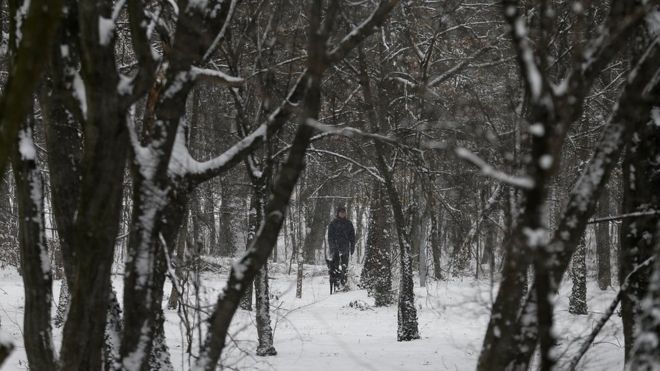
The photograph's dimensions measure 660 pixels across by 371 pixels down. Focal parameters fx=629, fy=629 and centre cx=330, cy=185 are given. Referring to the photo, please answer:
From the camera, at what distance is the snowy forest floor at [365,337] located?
5.46 m

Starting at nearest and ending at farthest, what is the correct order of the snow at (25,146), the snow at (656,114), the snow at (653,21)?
the snow at (25,146) < the snow at (653,21) < the snow at (656,114)

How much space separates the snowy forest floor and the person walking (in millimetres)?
1043

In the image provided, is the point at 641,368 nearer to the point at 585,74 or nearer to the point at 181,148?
the point at 585,74

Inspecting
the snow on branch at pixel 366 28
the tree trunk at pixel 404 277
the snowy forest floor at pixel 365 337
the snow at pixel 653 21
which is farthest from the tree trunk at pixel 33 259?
the tree trunk at pixel 404 277

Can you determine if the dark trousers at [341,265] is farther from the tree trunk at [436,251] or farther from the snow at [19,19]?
the snow at [19,19]

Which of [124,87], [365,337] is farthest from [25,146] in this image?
[365,337]

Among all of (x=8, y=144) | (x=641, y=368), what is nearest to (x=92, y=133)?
(x=8, y=144)

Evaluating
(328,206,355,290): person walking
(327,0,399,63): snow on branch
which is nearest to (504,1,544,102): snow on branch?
(327,0,399,63): snow on branch

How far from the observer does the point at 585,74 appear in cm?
240

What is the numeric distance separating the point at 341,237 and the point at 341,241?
10 cm

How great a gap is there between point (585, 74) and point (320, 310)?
9.94 meters

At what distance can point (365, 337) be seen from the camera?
354 inches

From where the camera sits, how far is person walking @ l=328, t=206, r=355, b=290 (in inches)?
581

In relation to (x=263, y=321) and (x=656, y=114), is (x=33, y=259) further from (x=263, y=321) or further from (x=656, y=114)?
(x=263, y=321)
